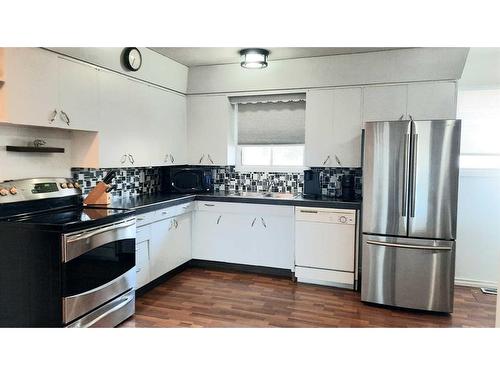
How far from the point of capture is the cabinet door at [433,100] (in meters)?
3.53

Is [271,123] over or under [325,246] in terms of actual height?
over

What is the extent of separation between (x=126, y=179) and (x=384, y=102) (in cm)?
281

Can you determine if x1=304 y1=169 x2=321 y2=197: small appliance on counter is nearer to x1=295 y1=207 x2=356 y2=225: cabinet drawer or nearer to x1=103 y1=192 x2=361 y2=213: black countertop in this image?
x1=103 y1=192 x2=361 y2=213: black countertop

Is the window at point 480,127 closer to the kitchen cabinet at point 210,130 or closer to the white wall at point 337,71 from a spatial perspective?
the white wall at point 337,71

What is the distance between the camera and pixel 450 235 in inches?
122

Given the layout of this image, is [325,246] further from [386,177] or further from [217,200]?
[217,200]

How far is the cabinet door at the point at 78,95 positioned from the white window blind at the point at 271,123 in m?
1.89

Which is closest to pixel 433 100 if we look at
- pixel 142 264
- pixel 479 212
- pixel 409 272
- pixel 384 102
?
pixel 384 102

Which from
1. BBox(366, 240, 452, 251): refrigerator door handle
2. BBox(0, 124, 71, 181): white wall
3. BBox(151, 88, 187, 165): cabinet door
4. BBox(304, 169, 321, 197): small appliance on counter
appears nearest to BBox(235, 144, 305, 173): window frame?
BBox(304, 169, 321, 197): small appliance on counter

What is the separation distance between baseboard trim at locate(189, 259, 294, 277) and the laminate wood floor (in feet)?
0.38

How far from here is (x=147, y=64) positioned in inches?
147

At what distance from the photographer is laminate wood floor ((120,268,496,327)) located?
297 centimetres

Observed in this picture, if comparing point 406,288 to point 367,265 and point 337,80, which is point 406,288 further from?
point 337,80
